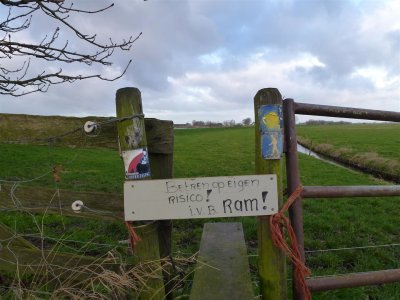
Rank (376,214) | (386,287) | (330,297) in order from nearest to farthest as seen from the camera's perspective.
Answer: (330,297), (386,287), (376,214)

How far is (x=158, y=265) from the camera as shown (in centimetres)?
217

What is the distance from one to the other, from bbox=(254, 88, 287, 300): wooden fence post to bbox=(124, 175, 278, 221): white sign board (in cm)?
10

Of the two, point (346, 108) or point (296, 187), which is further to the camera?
point (346, 108)

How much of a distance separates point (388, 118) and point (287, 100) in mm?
835

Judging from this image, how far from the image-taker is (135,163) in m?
2.07

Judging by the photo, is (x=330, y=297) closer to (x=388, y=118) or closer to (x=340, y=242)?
(x=388, y=118)

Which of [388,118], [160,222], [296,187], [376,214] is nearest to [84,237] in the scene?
[160,222]

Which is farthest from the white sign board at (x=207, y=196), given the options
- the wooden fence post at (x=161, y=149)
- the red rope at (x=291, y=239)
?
the wooden fence post at (x=161, y=149)

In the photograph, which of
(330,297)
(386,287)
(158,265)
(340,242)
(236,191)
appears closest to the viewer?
(236,191)

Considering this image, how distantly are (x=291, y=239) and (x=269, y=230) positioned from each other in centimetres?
14

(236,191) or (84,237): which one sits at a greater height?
(236,191)

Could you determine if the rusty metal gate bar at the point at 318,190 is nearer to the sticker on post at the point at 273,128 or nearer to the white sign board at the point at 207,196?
the sticker on post at the point at 273,128

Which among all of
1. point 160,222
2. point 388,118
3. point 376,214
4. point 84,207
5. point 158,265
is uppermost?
point 388,118

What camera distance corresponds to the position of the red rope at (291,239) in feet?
6.68
